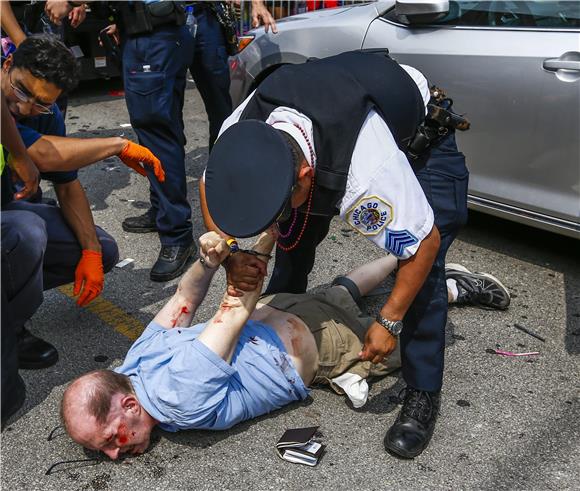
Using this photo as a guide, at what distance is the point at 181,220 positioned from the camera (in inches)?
158

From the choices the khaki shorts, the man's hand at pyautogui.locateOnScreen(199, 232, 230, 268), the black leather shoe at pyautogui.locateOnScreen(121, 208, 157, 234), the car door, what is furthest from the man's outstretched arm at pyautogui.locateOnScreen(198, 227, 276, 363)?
the black leather shoe at pyautogui.locateOnScreen(121, 208, 157, 234)

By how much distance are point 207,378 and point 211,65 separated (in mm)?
2427

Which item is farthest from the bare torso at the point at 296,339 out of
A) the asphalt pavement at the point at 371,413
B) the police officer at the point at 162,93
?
the police officer at the point at 162,93

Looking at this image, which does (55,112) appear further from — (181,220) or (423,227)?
(423,227)

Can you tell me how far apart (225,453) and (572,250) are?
2558mm

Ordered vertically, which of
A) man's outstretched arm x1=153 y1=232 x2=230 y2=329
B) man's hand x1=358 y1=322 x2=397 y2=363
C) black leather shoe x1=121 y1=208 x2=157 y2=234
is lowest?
black leather shoe x1=121 y1=208 x2=157 y2=234

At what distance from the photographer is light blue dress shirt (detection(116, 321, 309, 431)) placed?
2.53 m

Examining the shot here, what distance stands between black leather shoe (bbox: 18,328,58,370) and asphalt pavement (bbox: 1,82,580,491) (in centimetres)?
4

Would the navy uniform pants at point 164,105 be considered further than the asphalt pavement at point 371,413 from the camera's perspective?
Yes

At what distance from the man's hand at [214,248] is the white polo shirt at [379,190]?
44 centimetres

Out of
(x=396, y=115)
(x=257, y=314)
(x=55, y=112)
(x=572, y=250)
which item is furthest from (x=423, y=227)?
(x=572, y=250)

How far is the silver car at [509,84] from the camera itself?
3572 millimetres

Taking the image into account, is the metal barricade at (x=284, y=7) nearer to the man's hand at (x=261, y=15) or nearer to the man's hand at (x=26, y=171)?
the man's hand at (x=261, y=15)

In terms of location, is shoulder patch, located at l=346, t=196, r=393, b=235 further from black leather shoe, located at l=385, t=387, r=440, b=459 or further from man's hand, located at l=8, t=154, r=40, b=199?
man's hand, located at l=8, t=154, r=40, b=199
